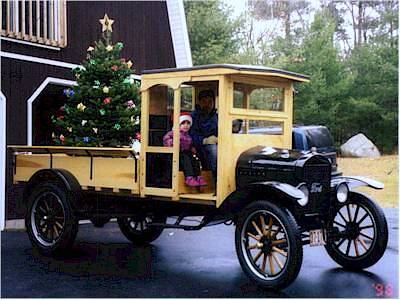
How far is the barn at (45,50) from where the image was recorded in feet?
31.9

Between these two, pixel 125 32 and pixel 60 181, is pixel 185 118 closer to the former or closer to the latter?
pixel 60 181

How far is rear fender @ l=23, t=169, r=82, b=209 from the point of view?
7.26 meters

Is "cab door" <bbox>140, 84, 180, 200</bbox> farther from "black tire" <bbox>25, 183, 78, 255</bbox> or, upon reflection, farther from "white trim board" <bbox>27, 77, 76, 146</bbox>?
"white trim board" <bbox>27, 77, 76, 146</bbox>

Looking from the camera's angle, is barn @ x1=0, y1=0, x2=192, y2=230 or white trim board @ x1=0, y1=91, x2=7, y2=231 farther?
barn @ x1=0, y1=0, x2=192, y2=230

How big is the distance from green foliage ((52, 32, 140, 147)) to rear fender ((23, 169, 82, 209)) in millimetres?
1593

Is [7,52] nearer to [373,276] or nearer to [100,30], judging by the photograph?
[100,30]

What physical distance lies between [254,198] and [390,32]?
16.6 m

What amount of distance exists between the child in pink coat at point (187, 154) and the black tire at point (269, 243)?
0.85m

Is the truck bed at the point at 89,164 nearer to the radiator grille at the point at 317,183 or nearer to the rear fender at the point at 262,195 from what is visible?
the rear fender at the point at 262,195

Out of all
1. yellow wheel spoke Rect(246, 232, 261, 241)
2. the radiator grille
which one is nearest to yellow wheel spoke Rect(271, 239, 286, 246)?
yellow wheel spoke Rect(246, 232, 261, 241)

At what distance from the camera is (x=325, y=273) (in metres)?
6.38

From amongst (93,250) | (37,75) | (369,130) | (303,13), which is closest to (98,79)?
(37,75)

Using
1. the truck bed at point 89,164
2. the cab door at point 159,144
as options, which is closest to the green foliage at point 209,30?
the truck bed at point 89,164

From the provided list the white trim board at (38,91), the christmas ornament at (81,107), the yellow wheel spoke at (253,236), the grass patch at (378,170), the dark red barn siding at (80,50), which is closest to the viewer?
the yellow wheel spoke at (253,236)
